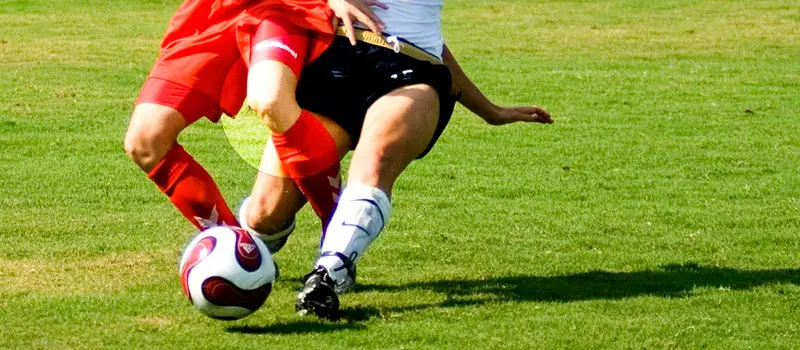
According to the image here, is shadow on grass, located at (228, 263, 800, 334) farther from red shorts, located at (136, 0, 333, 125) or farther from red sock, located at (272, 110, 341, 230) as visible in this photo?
red shorts, located at (136, 0, 333, 125)

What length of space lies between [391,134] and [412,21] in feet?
2.17

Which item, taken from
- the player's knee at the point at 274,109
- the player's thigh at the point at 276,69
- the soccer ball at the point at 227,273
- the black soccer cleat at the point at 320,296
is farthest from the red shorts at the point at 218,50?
the black soccer cleat at the point at 320,296

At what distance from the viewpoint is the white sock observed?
5961mm

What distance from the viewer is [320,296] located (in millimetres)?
5898

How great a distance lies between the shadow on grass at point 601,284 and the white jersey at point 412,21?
42.9 inches

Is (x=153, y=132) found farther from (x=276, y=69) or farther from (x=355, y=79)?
(x=355, y=79)

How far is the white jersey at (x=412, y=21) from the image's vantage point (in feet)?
21.3

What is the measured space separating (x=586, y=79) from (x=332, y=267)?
984 centimetres

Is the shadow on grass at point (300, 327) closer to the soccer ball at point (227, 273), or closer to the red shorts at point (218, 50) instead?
the soccer ball at point (227, 273)

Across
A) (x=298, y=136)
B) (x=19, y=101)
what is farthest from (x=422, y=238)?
(x=19, y=101)

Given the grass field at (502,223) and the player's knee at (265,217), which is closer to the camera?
the grass field at (502,223)

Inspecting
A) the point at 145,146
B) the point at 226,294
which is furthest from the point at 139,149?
the point at 226,294

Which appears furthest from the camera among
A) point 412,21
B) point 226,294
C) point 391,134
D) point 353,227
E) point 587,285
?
point 587,285

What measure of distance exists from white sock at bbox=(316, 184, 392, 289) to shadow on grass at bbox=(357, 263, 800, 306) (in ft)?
1.90
